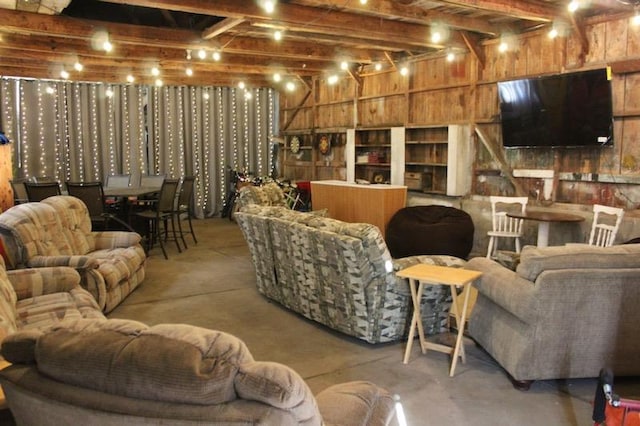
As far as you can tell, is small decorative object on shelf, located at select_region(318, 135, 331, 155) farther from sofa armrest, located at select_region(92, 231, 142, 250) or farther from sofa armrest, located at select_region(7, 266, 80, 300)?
sofa armrest, located at select_region(7, 266, 80, 300)

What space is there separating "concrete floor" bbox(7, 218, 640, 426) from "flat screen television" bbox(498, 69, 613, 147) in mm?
3050

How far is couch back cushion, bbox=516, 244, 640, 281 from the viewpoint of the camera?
2.96 metres

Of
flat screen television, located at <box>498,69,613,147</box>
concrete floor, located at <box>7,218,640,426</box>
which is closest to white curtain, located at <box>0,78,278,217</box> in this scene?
concrete floor, located at <box>7,218,640,426</box>

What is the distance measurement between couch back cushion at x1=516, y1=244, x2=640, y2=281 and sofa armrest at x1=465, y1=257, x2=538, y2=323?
0.09m

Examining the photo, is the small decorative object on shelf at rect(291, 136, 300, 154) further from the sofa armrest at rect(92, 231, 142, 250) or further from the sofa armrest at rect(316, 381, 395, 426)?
the sofa armrest at rect(316, 381, 395, 426)

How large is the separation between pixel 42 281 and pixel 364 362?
88.2 inches

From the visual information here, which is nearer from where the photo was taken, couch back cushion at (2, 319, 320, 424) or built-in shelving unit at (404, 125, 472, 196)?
couch back cushion at (2, 319, 320, 424)

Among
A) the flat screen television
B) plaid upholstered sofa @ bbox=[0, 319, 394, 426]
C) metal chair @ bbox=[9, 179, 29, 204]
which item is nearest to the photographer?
plaid upholstered sofa @ bbox=[0, 319, 394, 426]

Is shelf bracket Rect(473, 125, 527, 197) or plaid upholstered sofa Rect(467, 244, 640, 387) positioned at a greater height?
shelf bracket Rect(473, 125, 527, 197)

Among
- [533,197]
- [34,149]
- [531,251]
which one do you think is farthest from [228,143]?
[531,251]

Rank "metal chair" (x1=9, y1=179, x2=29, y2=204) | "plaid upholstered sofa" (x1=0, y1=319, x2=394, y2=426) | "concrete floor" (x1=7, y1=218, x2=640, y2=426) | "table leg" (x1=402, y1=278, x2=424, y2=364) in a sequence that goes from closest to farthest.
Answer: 1. "plaid upholstered sofa" (x1=0, y1=319, x2=394, y2=426)
2. "concrete floor" (x1=7, y1=218, x2=640, y2=426)
3. "table leg" (x1=402, y1=278, x2=424, y2=364)
4. "metal chair" (x1=9, y1=179, x2=29, y2=204)

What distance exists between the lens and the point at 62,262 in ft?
13.5

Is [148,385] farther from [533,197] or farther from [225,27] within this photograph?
[533,197]

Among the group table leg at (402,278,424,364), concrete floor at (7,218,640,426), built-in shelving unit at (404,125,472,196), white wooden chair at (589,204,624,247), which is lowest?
concrete floor at (7,218,640,426)
